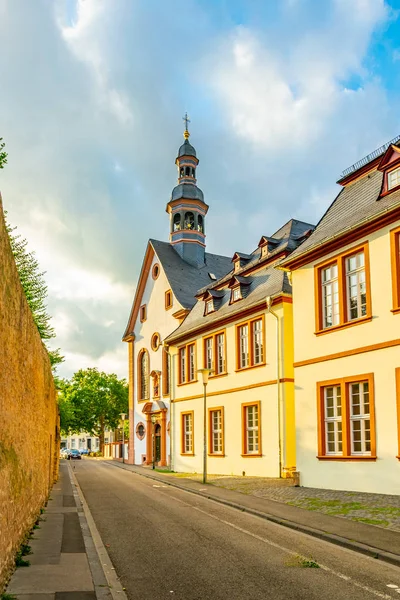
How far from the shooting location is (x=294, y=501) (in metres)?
16.4

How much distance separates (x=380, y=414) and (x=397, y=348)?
1.87m

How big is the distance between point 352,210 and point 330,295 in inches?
110

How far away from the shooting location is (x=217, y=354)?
29766 mm

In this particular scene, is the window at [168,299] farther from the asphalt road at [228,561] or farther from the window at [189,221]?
the asphalt road at [228,561]

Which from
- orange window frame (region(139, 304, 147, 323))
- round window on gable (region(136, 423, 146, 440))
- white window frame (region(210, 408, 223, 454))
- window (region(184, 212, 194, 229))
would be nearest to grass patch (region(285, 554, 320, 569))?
white window frame (region(210, 408, 223, 454))

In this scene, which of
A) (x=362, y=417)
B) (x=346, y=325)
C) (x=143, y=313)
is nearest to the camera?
(x=362, y=417)

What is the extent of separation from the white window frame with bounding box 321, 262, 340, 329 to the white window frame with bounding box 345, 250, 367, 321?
1.77 feet

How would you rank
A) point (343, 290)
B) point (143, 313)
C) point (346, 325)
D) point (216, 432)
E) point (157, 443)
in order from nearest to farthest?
point (346, 325) → point (343, 290) → point (216, 432) → point (157, 443) → point (143, 313)

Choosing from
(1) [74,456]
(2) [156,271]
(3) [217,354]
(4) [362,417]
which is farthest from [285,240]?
(1) [74,456]

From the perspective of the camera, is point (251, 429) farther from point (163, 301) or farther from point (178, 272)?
point (178, 272)

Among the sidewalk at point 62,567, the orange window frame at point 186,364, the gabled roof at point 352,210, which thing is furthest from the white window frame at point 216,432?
the sidewalk at point 62,567

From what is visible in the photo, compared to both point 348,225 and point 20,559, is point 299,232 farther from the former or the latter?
point 20,559

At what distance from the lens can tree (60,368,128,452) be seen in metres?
85.9

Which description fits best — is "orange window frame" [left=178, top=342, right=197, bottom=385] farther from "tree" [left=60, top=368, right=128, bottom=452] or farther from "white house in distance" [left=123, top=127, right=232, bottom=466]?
"tree" [left=60, top=368, right=128, bottom=452]
